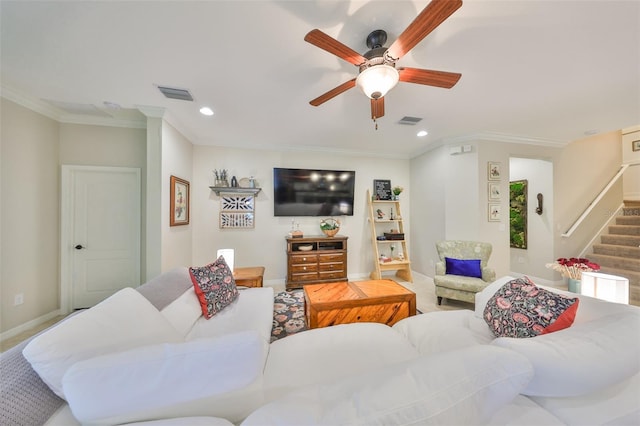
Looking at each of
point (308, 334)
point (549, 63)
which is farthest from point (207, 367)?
point (549, 63)

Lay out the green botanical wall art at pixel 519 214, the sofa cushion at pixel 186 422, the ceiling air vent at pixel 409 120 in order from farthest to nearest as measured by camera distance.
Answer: the green botanical wall art at pixel 519 214
the ceiling air vent at pixel 409 120
the sofa cushion at pixel 186 422

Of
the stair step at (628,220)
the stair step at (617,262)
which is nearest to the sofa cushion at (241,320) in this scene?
the stair step at (617,262)

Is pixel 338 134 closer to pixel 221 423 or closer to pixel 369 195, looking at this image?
pixel 369 195

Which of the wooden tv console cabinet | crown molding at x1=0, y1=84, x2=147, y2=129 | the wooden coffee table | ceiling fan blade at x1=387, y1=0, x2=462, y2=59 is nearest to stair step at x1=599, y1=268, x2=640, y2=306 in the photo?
the wooden coffee table

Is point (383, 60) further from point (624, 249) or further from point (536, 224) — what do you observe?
point (624, 249)

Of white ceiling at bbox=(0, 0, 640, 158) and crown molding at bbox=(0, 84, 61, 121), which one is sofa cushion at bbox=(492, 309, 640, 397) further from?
crown molding at bbox=(0, 84, 61, 121)

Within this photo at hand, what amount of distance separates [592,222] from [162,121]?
23.7ft

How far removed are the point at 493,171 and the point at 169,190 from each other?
481 centimetres

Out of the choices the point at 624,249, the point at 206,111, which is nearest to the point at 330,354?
the point at 206,111

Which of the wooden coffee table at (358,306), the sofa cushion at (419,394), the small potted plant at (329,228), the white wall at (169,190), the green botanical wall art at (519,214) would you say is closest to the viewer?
the sofa cushion at (419,394)

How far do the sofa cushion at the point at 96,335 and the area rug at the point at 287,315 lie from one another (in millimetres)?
1297

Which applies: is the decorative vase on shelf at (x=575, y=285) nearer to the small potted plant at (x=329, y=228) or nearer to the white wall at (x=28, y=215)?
the small potted plant at (x=329, y=228)

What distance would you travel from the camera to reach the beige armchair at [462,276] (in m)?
2.74

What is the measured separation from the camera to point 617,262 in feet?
11.3
